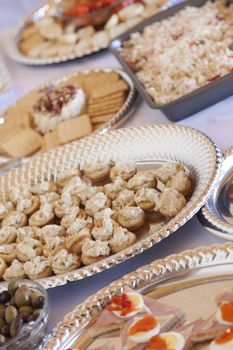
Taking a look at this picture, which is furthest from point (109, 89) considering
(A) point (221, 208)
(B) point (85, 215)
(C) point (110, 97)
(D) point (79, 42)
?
(A) point (221, 208)

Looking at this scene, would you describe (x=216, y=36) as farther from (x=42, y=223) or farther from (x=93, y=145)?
(x=42, y=223)

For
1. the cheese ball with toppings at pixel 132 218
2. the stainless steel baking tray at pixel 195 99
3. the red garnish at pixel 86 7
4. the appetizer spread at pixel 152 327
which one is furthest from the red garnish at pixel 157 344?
the red garnish at pixel 86 7

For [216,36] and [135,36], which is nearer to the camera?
[216,36]

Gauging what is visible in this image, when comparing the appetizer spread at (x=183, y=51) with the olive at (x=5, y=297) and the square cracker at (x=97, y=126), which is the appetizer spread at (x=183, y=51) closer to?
the square cracker at (x=97, y=126)

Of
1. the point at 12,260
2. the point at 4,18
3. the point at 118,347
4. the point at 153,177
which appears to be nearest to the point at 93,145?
the point at 153,177

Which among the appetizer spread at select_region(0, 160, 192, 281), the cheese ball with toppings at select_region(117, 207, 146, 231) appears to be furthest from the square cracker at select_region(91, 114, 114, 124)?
the cheese ball with toppings at select_region(117, 207, 146, 231)

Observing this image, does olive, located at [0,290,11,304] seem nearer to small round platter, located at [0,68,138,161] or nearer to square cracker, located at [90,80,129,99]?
small round platter, located at [0,68,138,161]

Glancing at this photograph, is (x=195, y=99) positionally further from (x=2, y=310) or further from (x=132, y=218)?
(x=2, y=310)
